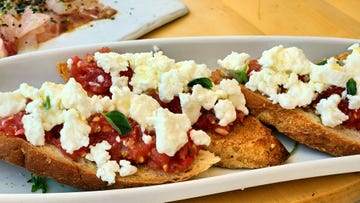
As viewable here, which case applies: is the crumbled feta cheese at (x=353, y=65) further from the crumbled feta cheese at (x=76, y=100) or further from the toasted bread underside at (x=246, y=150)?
the crumbled feta cheese at (x=76, y=100)

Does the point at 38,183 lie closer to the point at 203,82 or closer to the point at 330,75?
the point at 203,82

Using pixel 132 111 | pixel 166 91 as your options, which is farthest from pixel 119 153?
pixel 166 91

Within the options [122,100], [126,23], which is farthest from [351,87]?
[126,23]

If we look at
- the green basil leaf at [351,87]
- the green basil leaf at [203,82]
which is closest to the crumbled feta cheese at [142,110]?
the green basil leaf at [203,82]

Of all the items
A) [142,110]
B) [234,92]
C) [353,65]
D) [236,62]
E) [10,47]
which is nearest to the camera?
[142,110]

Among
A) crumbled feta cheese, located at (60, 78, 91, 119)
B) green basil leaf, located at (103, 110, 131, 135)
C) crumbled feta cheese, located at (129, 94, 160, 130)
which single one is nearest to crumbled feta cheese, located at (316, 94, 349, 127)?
crumbled feta cheese, located at (129, 94, 160, 130)

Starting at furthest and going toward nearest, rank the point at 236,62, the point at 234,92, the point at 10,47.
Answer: the point at 10,47 < the point at 236,62 < the point at 234,92
